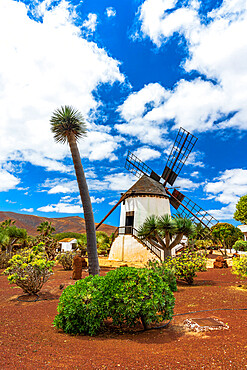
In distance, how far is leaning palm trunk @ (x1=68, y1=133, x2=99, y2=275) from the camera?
985 centimetres

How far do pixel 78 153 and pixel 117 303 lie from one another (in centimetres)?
725

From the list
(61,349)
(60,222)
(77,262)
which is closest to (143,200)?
(77,262)

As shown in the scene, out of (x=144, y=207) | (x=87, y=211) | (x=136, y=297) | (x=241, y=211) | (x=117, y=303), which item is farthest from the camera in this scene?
(x=241, y=211)

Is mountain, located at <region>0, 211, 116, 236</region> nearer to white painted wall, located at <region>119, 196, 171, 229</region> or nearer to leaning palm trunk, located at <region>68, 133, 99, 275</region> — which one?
white painted wall, located at <region>119, 196, 171, 229</region>

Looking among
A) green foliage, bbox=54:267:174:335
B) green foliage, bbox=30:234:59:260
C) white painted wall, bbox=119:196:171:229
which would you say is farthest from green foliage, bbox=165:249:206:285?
green foliage, bbox=30:234:59:260

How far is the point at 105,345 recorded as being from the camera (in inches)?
179

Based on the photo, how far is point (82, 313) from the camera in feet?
17.3

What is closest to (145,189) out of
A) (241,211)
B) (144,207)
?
(144,207)

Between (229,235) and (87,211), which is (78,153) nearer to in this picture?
(87,211)

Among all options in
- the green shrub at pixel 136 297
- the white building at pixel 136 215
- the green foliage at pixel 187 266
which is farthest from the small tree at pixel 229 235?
the green shrub at pixel 136 297

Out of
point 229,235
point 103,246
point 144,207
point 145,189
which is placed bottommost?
point 103,246

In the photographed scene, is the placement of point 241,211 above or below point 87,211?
above

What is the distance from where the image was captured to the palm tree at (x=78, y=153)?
392 inches

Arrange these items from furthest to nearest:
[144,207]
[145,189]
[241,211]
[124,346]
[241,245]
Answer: [241,211], [241,245], [145,189], [144,207], [124,346]
